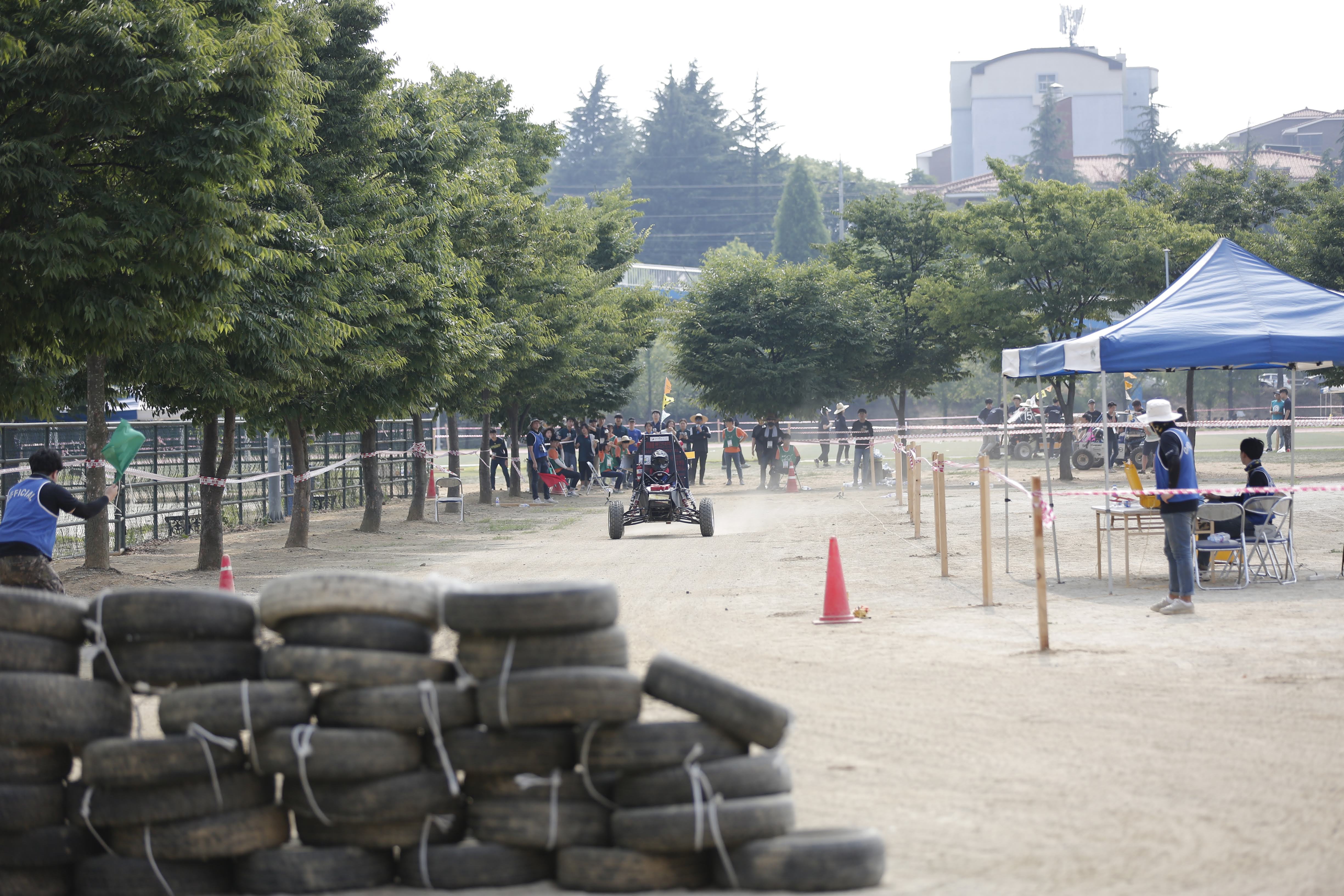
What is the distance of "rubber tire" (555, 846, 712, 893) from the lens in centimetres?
490

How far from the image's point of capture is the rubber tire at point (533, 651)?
201 inches

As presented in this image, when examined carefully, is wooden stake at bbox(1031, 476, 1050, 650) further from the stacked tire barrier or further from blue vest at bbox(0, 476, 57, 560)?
blue vest at bbox(0, 476, 57, 560)

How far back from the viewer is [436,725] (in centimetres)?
501

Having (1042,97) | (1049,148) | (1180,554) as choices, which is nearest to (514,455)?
(1180,554)

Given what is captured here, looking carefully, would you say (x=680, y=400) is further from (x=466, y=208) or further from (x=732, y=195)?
(x=466, y=208)

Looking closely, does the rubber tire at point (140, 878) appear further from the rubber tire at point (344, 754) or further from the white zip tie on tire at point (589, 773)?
the white zip tie on tire at point (589, 773)

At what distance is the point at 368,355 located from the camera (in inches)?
728

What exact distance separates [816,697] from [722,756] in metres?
3.28

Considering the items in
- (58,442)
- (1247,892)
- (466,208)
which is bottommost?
(1247,892)

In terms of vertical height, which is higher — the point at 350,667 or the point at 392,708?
the point at 350,667

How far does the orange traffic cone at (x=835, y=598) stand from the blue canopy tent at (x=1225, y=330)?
10.4 feet

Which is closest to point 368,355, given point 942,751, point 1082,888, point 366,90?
point 366,90

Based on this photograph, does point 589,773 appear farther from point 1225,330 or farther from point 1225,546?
point 1225,330

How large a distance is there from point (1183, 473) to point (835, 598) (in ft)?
11.2
